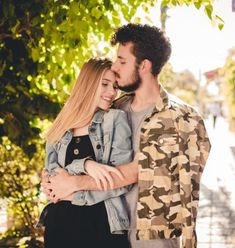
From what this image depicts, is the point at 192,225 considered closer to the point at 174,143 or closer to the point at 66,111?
the point at 174,143

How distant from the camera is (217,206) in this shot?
966 cm

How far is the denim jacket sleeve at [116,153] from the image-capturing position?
3.13 m

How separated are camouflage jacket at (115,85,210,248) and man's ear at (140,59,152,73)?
0.96 ft

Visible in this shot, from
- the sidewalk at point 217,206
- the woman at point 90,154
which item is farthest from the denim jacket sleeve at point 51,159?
the sidewalk at point 217,206

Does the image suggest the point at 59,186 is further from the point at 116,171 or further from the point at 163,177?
the point at 163,177

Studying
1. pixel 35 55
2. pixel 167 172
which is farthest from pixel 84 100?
Answer: pixel 35 55

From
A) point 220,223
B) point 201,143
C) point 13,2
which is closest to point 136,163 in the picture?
point 201,143

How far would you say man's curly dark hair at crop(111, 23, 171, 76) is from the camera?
3.36m

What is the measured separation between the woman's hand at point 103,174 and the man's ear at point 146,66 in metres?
0.66

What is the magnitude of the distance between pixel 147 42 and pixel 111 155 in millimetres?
715

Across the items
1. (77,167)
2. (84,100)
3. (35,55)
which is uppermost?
(35,55)

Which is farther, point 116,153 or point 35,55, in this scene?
point 35,55

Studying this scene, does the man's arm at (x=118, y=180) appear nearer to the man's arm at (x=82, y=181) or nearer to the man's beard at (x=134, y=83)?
the man's arm at (x=82, y=181)

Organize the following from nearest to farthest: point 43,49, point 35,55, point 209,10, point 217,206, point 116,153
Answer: point 116,153, point 209,10, point 35,55, point 43,49, point 217,206
